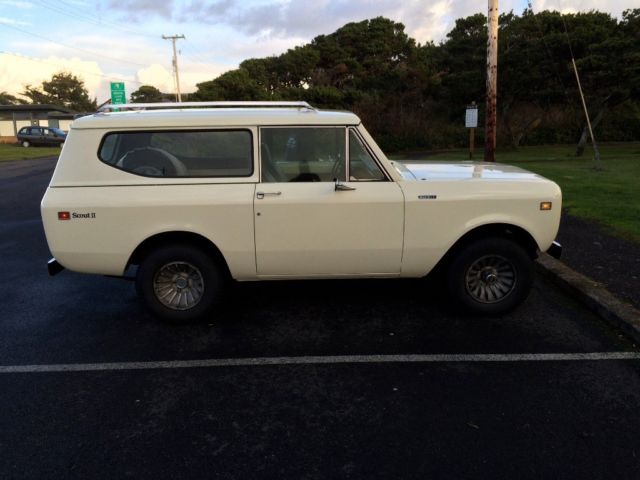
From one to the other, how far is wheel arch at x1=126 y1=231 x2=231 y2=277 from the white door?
38 centimetres

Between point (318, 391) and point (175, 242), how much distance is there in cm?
182

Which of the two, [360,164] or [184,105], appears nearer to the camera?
[360,164]

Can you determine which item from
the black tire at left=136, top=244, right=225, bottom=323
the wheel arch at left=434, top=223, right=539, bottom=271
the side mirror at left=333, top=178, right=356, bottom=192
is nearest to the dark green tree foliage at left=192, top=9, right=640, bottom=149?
the wheel arch at left=434, top=223, right=539, bottom=271

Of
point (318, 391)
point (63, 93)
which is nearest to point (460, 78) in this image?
point (318, 391)

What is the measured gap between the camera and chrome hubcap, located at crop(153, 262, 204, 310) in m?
4.49

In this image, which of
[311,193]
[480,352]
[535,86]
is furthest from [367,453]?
[535,86]

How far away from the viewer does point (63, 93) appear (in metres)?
79.9

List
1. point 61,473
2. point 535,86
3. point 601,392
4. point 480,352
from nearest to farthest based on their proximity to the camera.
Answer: point 61,473, point 601,392, point 480,352, point 535,86

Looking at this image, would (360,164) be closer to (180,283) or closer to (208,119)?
(208,119)

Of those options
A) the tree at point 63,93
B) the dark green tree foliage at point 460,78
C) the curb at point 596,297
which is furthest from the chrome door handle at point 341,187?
the tree at point 63,93

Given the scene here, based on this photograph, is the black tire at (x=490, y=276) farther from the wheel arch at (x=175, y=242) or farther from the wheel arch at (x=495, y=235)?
the wheel arch at (x=175, y=242)

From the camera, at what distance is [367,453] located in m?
2.79

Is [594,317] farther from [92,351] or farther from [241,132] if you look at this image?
[92,351]

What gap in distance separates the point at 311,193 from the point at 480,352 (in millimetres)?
1781
